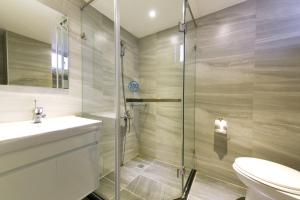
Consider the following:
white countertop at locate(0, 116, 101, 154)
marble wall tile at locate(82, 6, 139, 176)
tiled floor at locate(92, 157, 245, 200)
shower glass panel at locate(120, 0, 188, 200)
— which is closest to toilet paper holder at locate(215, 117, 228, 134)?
shower glass panel at locate(120, 0, 188, 200)

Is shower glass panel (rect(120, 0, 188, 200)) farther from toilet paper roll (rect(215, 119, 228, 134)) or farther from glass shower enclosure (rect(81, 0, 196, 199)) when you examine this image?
toilet paper roll (rect(215, 119, 228, 134))

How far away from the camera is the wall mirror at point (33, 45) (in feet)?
3.73

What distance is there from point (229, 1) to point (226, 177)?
2021mm

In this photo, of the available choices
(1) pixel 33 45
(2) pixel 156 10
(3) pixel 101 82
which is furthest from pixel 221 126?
(1) pixel 33 45

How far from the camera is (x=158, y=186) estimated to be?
1.68m

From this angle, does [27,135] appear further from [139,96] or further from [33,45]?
[139,96]

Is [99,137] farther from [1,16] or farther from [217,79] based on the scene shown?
[217,79]

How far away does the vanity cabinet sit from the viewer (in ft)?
2.67

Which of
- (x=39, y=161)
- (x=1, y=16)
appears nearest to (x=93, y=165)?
(x=39, y=161)

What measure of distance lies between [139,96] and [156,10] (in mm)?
1159

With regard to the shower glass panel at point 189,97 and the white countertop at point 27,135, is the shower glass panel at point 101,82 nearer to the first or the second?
the white countertop at point 27,135

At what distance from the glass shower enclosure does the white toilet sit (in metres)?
0.69

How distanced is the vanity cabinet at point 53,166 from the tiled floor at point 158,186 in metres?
0.25

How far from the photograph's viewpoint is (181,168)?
6.01 ft
